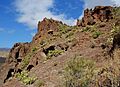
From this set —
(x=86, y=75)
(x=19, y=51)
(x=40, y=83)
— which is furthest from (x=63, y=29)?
(x=86, y=75)

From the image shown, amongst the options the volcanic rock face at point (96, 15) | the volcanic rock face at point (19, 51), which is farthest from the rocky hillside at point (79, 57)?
the volcanic rock face at point (19, 51)

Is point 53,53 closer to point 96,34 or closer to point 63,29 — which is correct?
point 96,34

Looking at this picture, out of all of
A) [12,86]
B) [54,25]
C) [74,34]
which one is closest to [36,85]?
[12,86]

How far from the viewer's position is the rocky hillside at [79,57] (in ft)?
62.7

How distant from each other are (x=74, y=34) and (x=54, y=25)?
889cm

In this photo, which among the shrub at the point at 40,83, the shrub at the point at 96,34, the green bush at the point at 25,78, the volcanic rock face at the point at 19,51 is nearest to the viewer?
the shrub at the point at 40,83

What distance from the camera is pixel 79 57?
22.8 m

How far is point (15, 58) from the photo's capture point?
155 ft

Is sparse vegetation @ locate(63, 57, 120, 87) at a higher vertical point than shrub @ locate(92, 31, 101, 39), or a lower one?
lower

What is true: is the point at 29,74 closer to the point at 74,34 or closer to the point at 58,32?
the point at 74,34

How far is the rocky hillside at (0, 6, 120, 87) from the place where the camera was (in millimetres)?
19109

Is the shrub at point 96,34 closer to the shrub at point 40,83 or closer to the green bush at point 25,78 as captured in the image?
the green bush at point 25,78

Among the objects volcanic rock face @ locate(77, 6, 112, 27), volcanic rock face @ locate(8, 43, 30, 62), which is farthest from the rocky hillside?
volcanic rock face @ locate(8, 43, 30, 62)

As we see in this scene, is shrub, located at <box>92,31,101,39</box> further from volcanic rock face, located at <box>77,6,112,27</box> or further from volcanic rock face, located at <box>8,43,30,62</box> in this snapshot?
volcanic rock face, located at <box>8,43,30,62</box>
